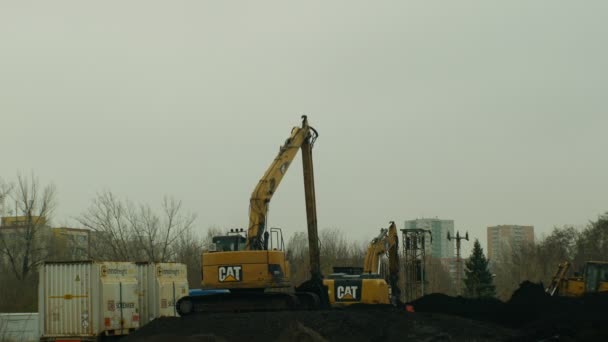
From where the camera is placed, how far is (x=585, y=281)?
4394 centimetres

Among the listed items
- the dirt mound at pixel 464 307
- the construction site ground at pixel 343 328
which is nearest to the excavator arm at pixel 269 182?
the construction site ground at pixel 343 328

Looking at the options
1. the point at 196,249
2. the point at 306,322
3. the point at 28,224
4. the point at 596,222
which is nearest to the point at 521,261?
the point at 596,222

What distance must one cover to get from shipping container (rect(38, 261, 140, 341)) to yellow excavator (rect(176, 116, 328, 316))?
8.60 feet

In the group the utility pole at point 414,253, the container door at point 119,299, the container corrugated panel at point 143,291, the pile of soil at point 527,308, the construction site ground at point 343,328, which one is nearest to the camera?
the construction site ground at point 343,328

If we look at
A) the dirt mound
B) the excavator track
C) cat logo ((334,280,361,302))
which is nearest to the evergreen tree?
the dirt mound

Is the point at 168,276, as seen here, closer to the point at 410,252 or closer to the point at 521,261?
the point at 410,252

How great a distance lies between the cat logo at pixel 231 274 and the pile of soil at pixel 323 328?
1500mm

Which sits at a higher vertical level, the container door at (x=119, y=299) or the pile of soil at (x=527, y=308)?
the container door at (x=119, y=299)

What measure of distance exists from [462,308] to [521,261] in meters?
60.3

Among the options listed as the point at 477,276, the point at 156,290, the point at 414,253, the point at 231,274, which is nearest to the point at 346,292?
the point at 156,290

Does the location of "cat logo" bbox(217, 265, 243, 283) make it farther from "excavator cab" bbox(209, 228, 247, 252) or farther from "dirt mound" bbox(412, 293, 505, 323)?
"dirt mound" bbox(412, 293, 505, 323)

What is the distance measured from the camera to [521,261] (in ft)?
307

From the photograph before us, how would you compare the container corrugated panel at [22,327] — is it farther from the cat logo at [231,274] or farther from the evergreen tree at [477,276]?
the evergreen tree at [477,276]

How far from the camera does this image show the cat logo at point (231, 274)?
86.5ft
